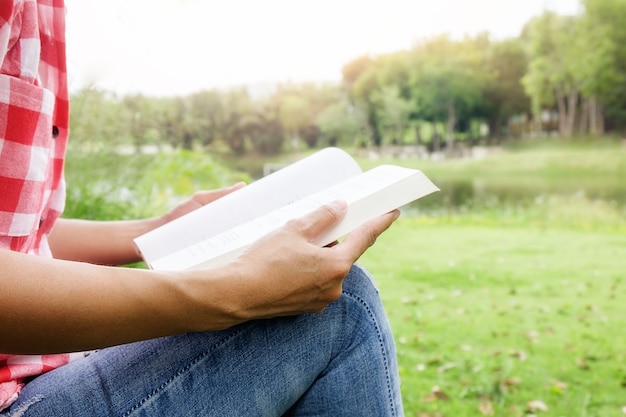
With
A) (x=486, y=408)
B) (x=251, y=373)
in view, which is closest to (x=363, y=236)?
(x=251, y=373)

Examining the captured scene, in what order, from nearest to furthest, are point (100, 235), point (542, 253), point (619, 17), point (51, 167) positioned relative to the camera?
point (51, 167), point (100, 235), point (542, 253), point (619, 17)

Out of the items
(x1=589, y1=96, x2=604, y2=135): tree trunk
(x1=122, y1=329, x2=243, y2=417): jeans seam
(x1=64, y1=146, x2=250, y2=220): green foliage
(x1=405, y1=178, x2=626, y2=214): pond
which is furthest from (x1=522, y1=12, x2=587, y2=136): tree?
(x1=122, y1=329, x2=243, y2=417): jeans seam

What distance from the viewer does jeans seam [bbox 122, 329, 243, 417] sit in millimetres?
501

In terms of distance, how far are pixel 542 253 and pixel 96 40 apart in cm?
261

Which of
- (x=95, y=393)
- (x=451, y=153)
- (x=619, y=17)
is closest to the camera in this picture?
(x=95, y=393)

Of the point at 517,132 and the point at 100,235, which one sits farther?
the point at 517,132

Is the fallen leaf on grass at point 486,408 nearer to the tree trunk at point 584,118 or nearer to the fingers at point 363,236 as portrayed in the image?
the fingers at point 363,236

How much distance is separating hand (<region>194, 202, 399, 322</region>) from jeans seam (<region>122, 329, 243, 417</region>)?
1.8 inches

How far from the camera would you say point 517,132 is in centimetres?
465

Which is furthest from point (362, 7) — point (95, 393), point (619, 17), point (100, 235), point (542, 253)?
point (95, 393)

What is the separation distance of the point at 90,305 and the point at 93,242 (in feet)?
1.17

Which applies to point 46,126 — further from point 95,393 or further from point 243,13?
point 243,13

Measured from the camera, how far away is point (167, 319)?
1.53 feet

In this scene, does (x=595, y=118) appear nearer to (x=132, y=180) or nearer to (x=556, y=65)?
(x=556, y=65)
